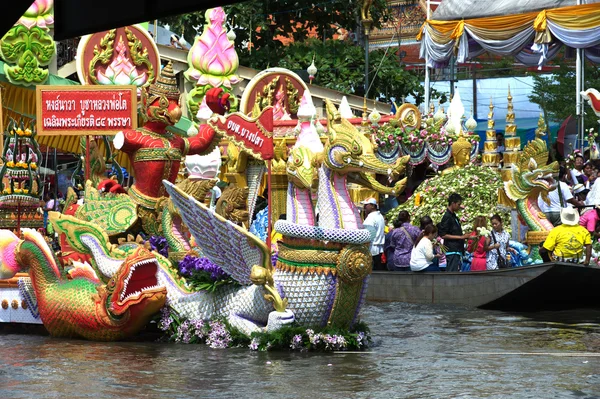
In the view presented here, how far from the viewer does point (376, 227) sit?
16547mm

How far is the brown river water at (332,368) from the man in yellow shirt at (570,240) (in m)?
2.26

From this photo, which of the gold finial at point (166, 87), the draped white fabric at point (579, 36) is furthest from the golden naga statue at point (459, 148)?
the gold finial at point (166, 87)

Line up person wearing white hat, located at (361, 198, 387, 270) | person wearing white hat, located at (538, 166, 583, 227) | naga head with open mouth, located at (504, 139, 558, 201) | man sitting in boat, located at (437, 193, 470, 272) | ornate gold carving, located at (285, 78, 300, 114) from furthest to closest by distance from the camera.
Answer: ornate gold carving, located at (285, 78, 300, 114)
person wearing white hat, located at (538, 166, 583, 227)
naga head with open mouth, located at (504, 139, 558, 201)
person wearing white hat, located at (361, 198, 387, 270)
man sitting in boat, located at (437, 193, 470, 272)

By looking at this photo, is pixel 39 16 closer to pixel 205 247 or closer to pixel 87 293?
pixel 87 293

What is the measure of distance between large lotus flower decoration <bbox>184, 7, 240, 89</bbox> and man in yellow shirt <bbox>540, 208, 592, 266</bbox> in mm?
6531

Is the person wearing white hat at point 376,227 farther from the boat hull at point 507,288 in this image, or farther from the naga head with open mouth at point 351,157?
the naga head with open mouth at point 351,157

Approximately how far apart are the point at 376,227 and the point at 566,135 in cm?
1292

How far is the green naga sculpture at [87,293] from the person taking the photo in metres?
11.3

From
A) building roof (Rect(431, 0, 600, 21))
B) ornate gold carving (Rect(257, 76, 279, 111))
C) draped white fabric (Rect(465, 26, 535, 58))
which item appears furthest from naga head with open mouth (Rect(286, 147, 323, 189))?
building roof (Rect(431, 0, 600, 21))

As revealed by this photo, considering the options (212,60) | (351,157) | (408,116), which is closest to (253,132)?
(351,157)

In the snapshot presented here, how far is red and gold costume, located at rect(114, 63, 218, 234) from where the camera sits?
40.8 ft

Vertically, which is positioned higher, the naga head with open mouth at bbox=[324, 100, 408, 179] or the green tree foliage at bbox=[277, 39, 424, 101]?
the green tree foliage at bbox=[277, 39, 424, 101]

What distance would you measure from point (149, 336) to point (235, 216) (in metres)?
1.56

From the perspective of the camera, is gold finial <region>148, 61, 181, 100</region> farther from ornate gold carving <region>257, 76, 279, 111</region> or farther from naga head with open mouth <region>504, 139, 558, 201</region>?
ornate gold carving <region>257, 76, 279, 111</region>
